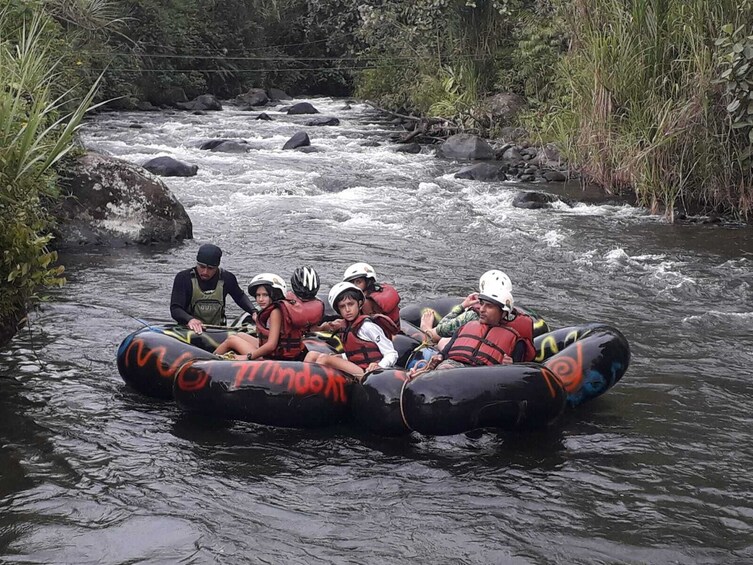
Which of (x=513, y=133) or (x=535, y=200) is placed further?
(x=513, y=133)

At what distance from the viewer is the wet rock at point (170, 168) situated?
1633cm

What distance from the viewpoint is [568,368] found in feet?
21.2

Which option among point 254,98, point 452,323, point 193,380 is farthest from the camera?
point 254,98

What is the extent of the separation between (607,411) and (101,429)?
354 cm

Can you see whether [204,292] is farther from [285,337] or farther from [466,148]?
[466,148]

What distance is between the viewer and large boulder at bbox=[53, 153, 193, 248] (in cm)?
1176

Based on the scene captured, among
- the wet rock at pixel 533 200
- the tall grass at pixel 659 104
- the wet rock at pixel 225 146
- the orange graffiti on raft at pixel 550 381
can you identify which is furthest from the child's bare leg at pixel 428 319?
the wet rock at pixel 225 146

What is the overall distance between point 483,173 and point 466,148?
2453mm

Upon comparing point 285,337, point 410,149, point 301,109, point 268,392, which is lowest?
point 268,392

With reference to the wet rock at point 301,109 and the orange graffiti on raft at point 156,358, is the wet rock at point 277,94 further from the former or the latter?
the orange graffiti on raft at point 156,358

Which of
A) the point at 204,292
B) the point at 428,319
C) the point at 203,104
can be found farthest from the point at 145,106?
the point at 428,319

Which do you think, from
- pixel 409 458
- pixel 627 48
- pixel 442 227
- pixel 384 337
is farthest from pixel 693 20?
pixel 409 458

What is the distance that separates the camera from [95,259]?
11094 millimetres

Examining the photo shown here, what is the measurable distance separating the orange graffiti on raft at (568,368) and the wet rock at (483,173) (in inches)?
386
